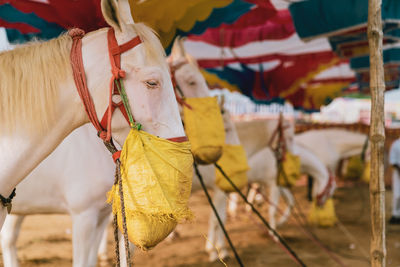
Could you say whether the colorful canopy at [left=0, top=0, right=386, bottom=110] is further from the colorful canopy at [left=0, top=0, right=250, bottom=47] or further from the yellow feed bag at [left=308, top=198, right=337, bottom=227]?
the yellow feed bag at [left=308, top=198, right=337, bottom=227]

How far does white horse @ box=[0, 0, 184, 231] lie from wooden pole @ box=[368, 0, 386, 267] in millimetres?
1112

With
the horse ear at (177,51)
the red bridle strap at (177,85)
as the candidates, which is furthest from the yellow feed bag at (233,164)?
the horse ear at (177,51)

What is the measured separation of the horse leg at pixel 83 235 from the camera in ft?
6.05

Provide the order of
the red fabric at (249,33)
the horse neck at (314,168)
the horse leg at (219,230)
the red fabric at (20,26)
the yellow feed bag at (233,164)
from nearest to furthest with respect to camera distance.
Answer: the red fabric at (20,26) < the yellow feed bag at (233,164) < the red fabric at (249,33) < the horse leg at (219,230) < the horse neck at (314,168)

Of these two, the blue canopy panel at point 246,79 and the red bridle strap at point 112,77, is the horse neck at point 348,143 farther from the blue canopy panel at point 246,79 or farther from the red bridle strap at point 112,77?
the red bridle strap at point 112,77

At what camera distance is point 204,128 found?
2.43 metres

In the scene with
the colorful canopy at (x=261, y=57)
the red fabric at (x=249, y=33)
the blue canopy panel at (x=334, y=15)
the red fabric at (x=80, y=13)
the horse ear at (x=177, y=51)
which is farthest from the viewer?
the colorful canopy at (x=261, y=57)

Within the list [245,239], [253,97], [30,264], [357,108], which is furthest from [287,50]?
[357,108]

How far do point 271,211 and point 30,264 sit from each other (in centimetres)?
300

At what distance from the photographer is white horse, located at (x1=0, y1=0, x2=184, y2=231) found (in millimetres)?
1119

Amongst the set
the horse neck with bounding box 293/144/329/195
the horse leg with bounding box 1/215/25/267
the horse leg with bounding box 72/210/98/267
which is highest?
the horse leg with bounding box 72/210/98/267

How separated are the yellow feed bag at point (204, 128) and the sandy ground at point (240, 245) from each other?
1069mm

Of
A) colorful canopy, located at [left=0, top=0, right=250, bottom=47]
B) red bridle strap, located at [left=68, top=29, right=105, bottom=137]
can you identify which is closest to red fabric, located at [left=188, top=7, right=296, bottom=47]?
colorful canopy, located at [left=0, top=0, right=250, bottom=47]

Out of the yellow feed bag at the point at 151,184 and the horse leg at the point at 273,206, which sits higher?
the yellow feed bag at the point at 151,184
